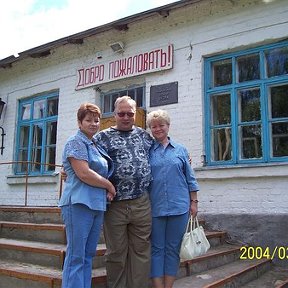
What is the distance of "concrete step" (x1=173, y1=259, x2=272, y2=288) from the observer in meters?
3.86

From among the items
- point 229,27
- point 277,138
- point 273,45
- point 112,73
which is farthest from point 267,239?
point 112,73

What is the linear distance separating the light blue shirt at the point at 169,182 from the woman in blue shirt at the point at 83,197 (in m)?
0.44

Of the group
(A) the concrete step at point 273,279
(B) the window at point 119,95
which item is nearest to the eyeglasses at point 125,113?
(A) the concrete step at point 273,279

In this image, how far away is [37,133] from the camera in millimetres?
8430

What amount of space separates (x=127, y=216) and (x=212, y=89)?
3.56m

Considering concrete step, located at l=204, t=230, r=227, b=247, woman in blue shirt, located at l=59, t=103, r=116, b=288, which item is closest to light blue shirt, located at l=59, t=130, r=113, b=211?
woman in blue shirt, located at l=59, t=103, r=116, b=288

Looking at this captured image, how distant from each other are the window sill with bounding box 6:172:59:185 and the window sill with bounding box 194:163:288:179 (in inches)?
124

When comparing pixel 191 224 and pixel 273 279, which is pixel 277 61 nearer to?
pixel 273 279

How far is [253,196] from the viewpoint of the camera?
213 inches

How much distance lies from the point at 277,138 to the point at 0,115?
628 cm

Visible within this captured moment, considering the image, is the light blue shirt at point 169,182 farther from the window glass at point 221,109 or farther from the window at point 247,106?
the window glass at point 221,109

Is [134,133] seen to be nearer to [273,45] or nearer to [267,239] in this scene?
[267,239]

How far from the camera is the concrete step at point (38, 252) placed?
3.71 metres

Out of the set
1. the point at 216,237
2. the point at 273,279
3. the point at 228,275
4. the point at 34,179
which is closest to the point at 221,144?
the point at 216,237
